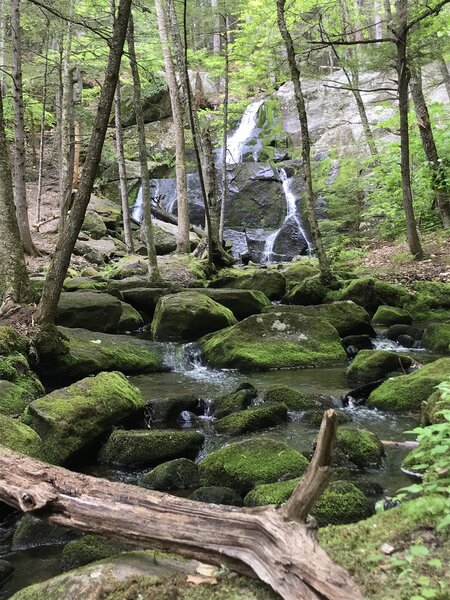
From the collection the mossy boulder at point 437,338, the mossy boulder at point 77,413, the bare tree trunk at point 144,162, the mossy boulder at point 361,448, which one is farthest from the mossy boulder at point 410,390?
the bare tree trunk at point 144,162

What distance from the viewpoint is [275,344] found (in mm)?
9297

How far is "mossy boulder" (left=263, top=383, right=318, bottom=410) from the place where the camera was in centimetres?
677

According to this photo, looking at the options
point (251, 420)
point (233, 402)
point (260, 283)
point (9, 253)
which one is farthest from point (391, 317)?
point (9, 253)

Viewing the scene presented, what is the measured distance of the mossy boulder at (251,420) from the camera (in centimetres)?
607

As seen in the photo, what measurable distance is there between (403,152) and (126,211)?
9306mm

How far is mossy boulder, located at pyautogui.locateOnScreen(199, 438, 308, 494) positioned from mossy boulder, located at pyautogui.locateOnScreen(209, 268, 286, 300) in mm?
8626

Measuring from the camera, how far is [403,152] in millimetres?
13117

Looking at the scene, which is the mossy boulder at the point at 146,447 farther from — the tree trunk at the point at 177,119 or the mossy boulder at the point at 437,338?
the tree trunk at the point at 177,119

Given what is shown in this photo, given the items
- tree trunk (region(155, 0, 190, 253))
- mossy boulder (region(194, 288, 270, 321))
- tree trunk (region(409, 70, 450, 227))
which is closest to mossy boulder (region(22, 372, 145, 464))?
mossy boulder (region(194, 288, 270, 321))

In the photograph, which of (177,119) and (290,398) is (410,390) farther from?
(177,119)

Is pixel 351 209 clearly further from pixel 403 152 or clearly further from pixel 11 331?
pixel 11 331

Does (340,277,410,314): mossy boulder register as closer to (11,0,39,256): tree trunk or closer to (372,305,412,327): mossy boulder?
(372,305,412,327): mossy boulder

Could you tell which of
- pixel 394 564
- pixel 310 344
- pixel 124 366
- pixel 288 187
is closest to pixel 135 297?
pixel 124 366

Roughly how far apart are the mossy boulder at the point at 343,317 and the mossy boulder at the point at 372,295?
142cm
